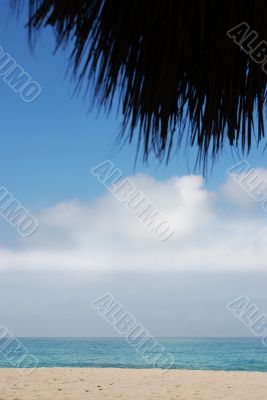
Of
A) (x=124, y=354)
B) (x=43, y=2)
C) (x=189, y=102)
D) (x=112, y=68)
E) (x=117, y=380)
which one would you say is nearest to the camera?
(x=43, y=2)

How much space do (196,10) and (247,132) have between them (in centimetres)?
45

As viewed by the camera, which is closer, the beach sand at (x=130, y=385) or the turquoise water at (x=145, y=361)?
the beach sand at (x=130, y=385)

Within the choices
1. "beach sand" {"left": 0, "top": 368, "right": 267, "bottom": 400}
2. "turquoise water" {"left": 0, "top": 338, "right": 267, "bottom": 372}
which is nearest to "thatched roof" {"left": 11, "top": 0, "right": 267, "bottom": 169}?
"beach sand" {"left": 0, "top": 368, "right": 267, "bottom": 400}

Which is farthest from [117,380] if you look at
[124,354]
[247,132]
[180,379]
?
[124,354]

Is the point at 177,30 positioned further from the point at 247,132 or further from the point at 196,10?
the point at 247,132

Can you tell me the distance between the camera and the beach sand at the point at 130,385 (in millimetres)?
8328

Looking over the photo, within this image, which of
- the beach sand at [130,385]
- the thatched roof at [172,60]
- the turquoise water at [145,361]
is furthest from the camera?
the turquoise water at [145,361]

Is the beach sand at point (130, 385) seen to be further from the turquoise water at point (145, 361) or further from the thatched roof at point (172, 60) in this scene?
the turquoise water at point (145, 361)

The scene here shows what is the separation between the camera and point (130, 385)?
9812 mm

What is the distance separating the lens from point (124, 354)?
37.2 metres

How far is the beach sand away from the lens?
328 inches

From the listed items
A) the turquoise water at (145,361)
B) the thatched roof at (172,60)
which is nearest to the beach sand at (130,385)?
the thatched roof at (172,60)

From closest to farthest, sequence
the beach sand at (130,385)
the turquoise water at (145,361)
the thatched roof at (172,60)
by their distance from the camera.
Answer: the thatched roof at (172,60), the beach sand at (130,385), the turquoise water at (145,361)

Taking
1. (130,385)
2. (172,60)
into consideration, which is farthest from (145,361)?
(172,60)
